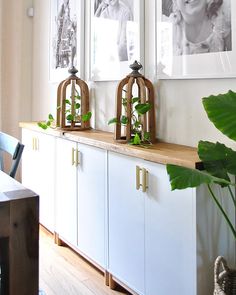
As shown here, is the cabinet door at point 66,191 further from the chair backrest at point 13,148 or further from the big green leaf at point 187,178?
the big green leaf at point 187,178

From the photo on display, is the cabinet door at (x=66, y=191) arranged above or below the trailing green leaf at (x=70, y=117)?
below

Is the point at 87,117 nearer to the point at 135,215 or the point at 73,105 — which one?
the point at 73,105

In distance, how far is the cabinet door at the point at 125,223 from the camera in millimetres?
2066

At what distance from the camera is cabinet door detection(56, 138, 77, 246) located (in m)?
2.71

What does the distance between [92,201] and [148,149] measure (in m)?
0.66

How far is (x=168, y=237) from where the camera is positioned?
6.11ft

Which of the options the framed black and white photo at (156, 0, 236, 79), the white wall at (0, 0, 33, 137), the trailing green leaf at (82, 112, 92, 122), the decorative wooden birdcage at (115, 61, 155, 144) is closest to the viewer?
the framed black and white photo at (156, 0, 236, 79)

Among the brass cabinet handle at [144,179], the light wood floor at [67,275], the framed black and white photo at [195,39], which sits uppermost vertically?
the framed black and white photo at [195,39]

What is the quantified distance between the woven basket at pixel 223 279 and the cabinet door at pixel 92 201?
87 cm

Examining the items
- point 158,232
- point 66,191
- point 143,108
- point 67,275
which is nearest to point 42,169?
point 66,191

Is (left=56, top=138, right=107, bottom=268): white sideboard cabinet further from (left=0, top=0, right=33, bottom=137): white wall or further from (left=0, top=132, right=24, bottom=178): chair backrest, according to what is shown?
(left=0, top=0, right=33, bottom=137): white wall

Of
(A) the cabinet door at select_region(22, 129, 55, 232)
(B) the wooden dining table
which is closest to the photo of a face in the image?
(B) the wooden dining table

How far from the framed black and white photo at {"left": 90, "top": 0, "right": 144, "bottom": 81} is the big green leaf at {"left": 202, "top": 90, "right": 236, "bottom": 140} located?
105 cm

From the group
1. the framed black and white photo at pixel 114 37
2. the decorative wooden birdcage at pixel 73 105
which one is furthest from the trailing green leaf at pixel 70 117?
the framed black and white photo at pixel 114 37
